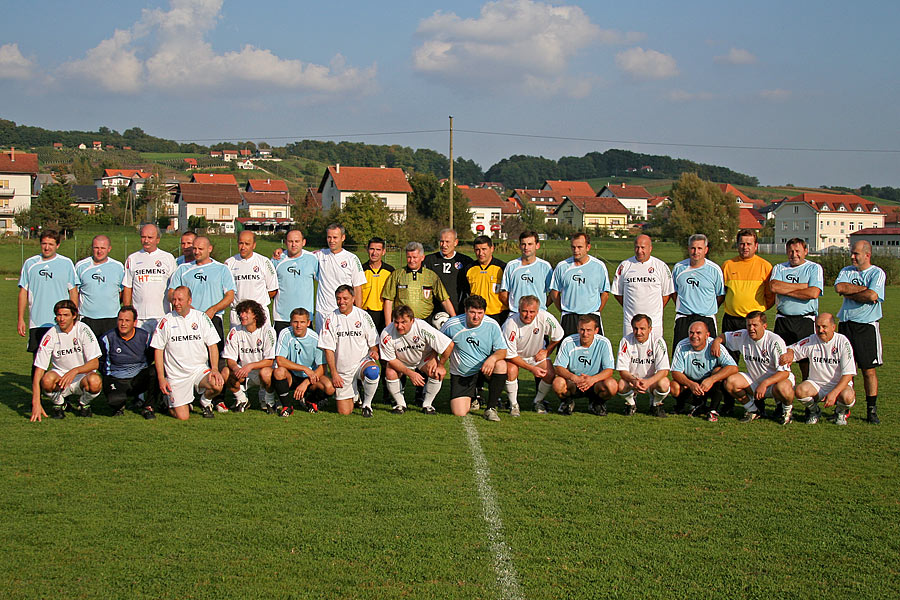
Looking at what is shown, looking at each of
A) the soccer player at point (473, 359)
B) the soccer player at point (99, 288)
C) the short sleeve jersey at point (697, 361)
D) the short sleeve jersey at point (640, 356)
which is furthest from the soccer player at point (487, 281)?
the soccer player at point (99, 288)

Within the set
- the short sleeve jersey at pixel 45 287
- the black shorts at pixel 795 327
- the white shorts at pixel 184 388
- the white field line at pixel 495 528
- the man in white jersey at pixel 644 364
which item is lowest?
the white field line at pixel 495 528

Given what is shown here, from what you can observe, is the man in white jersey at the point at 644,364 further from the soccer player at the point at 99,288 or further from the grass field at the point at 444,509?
the soccer player at the point at 99,288

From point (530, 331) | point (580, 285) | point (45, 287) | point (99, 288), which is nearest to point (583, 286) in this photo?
point (580, 285)

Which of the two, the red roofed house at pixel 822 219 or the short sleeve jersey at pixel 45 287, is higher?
the red roofed house at pixel 822 219

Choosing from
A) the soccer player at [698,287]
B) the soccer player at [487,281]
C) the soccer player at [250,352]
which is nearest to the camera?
the soccer player at [250,352]

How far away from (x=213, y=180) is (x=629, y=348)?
85.5 m

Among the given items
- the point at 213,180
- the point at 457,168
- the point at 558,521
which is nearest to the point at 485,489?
the point at 558,521

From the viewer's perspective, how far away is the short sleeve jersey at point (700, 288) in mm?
7293

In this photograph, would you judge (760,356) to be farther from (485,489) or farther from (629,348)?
(485,489)

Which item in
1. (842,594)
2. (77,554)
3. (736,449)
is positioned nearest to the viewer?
(842,594)

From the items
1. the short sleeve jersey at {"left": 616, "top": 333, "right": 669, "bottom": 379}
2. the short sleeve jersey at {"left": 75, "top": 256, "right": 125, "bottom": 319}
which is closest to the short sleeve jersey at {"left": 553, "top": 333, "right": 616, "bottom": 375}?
the short sleeve jersey at {"left": 616, "top": 333, "right": 669, "bottom": 379}

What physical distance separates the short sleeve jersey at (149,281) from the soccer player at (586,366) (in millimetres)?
4095

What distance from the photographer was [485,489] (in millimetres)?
4941

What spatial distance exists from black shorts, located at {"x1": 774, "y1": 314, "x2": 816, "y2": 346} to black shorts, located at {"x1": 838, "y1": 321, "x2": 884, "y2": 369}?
311mm
